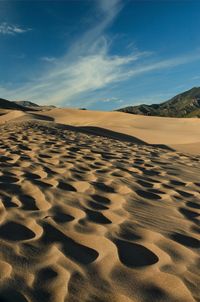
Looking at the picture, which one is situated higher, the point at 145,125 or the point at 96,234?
the point at 96,234

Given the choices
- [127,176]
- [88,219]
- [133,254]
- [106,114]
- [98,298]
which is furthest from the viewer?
[106,114]

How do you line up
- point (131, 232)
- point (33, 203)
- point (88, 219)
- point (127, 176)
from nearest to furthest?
point (131, 232) < point (88, 219) < point (33, 203) < point (127, 176)

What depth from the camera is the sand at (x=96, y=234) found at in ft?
7.44

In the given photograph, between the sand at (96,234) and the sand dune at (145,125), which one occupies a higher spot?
the sand at (96,234)

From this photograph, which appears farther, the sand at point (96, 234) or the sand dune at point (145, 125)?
the sand dune at point (145, 125)

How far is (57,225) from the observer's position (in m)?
3.21

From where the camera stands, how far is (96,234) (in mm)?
3064

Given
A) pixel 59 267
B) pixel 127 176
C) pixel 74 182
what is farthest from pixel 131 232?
pixel 127 176

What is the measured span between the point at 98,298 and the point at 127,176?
3275 mm

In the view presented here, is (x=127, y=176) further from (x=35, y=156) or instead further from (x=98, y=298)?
(x=98, y=298)

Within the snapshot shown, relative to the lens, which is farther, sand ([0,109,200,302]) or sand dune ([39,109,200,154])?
sand dune ([39,109,200,154])

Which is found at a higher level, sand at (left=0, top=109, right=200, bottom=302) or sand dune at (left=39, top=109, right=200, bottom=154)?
sand at (left=0, top=109, right=200, bottom=302)

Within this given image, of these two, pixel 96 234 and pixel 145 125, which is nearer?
pixel 96 234

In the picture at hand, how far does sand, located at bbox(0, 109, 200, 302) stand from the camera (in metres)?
2.27
